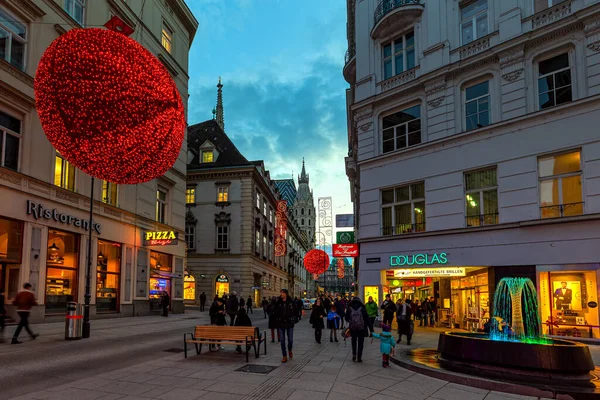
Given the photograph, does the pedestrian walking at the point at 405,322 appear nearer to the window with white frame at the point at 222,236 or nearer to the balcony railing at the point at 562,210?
the balcony railing at the point at 562,210

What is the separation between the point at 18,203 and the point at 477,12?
20.7 meters

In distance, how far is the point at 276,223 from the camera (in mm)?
67500

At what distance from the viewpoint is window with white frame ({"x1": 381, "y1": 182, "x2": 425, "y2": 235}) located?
69.6 ft

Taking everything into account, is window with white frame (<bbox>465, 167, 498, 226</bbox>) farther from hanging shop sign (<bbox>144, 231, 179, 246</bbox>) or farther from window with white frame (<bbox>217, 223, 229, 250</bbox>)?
window with white frame (<bbox>217, 223, 229, 250</bbox>)

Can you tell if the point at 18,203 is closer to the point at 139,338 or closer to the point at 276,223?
the point at 139,338

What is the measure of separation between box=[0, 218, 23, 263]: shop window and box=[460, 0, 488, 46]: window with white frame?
66.4 ft

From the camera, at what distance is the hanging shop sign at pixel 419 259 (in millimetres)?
19714

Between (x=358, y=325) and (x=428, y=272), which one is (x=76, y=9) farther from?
(x=358, y=325)

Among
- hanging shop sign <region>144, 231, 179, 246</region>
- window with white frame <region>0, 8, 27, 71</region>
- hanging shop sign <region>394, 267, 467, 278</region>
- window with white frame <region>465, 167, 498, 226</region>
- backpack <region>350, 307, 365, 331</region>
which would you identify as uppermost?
window with white frame <region>0, 8, 27, 71</region>

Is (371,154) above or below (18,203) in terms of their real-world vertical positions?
above

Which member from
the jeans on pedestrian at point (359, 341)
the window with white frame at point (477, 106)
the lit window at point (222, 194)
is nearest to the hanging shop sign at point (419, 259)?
the window with white frame at point (477, 106)

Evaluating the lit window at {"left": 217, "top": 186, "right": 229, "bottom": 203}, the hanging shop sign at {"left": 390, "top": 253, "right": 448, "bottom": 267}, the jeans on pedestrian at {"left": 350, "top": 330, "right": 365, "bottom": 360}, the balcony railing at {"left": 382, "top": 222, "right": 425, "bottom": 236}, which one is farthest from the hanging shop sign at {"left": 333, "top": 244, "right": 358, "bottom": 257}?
the lit window at {"left": 217, "top": 186, "right": 229, "bottom": 203}

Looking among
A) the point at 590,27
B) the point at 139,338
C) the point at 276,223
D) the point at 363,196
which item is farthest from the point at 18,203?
the point at 276,223

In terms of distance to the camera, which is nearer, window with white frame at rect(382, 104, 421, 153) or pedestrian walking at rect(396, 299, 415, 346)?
pedestrian walking at rect(396, 299, 415, 346)
